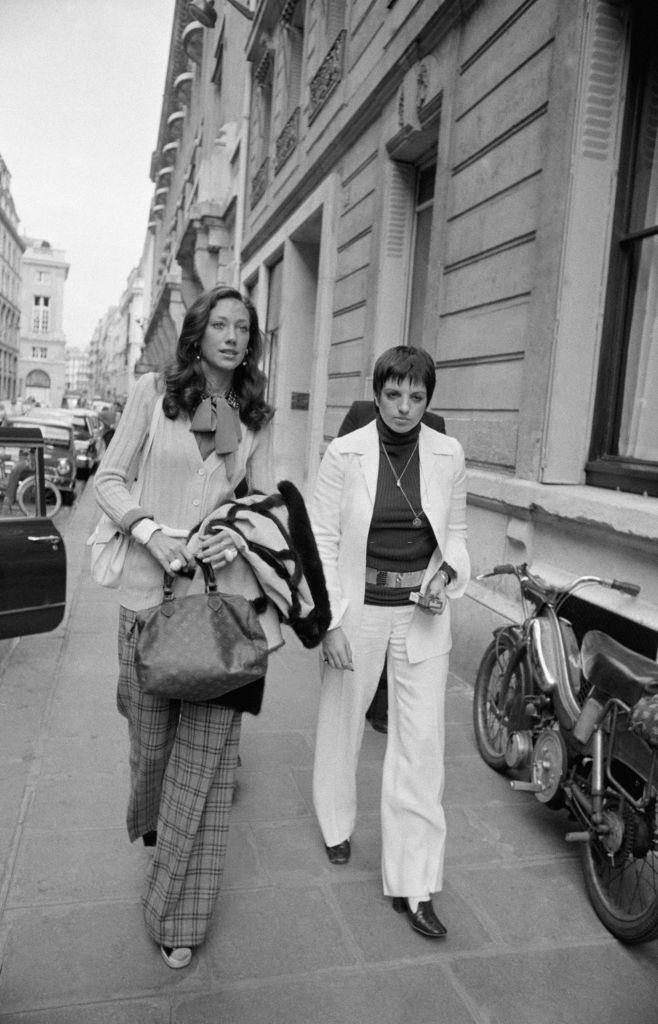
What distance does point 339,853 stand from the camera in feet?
10.5

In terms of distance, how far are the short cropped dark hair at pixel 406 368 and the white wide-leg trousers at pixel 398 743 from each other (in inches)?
30.8

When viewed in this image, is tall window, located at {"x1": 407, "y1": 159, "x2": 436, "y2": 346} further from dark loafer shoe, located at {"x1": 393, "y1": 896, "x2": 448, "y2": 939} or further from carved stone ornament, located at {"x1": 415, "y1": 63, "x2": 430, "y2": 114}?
dark loafer shoe, located at {"x1": 393, "y1": 896, "x2": 448, "y2": 939}

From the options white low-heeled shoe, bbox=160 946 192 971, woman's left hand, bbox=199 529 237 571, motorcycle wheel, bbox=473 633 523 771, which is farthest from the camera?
motorcycle wheel, bbox=473 633 523 771

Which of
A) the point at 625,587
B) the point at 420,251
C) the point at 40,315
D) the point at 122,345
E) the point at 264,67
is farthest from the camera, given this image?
the point at 40,315

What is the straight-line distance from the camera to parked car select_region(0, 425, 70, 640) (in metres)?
5.37

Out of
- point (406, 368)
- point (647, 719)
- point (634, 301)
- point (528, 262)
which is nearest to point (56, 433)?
point (528, 262)

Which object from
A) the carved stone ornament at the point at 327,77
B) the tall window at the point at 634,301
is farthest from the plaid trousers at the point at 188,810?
the carved stone ornament at the point at 327,77

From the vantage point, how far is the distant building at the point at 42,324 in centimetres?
12838

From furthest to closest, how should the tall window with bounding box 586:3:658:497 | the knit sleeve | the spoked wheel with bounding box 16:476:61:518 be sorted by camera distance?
the spoked wheel with bounding box 16:476:61:518
the tall window with bounding box 586:3:658:497
the knit sleeve

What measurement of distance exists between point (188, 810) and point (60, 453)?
14.8 m

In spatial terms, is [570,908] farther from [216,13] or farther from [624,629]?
[216,13]

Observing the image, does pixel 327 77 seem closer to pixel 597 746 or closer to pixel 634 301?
pixel 634 301

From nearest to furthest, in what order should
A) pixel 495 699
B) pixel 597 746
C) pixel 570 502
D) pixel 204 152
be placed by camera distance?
pixel 597 746 < pixel 495 699 < pixel 570 502 < pixel 204 152

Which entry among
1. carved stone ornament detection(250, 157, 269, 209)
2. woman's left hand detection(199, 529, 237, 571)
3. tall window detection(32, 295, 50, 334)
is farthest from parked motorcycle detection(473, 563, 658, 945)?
tall window detection(32, 295, 50, 334)
